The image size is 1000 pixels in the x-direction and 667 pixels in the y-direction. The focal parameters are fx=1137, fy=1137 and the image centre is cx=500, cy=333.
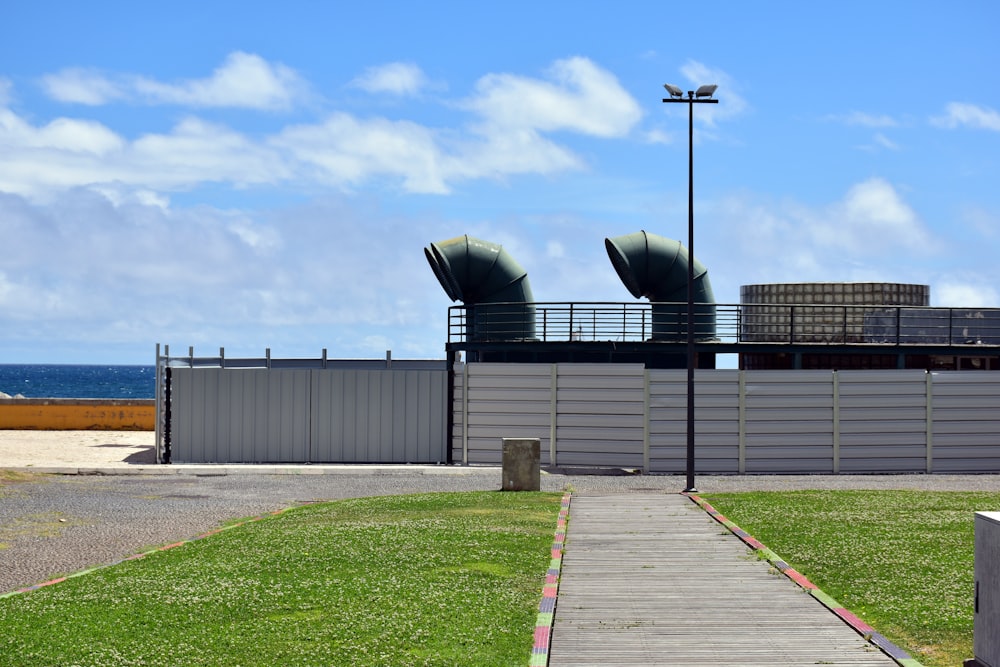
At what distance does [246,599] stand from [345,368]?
20411 millimetres

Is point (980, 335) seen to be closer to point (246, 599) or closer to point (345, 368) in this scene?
point (345, 368)

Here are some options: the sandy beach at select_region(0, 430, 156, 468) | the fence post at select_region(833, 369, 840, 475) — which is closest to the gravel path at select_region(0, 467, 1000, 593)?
the fence post at select_region(833, 369, 840, 475)

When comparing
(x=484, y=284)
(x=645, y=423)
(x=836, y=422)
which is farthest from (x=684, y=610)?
(x=484, y=284)

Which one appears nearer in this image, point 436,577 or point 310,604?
point 310,604

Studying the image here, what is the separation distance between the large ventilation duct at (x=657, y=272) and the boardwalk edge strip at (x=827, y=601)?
624 inches

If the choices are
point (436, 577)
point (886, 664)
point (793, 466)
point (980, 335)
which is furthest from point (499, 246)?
point (886, 664)

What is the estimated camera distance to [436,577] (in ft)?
43.6

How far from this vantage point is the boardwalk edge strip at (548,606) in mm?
9812

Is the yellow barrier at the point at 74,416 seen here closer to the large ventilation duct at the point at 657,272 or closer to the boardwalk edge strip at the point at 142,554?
the large ventilation duct at the point at 657,272

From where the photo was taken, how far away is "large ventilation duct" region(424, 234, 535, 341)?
33688mm

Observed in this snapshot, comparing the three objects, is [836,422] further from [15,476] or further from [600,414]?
[15,476]

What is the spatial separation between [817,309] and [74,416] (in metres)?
29.3

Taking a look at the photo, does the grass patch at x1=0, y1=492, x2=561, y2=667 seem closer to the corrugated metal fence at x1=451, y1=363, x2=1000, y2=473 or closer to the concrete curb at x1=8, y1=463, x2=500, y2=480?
the concrete curb at x1=8, y1=463, x2=500, y2=480

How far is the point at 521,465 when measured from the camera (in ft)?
79.6
